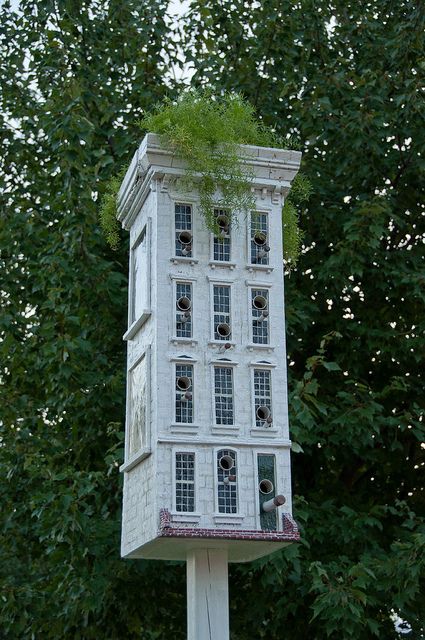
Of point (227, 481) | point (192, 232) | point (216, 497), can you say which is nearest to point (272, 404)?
point (227, 481)

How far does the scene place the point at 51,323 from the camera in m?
7.86

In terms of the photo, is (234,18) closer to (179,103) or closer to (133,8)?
(133,8)

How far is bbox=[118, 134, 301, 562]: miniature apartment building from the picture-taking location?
17.2 feet

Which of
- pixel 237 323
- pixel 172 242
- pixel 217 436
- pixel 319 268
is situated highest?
pixel 319 268

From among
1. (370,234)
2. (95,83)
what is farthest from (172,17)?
(370,234)

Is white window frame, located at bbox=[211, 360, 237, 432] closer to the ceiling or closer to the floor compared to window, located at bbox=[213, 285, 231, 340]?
closer to the floor

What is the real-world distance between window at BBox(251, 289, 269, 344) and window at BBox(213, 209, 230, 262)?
0.80 ft

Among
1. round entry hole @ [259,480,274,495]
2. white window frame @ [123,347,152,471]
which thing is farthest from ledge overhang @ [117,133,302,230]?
round entry hole @ [259,480,274,495]

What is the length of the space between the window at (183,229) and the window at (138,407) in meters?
0.59

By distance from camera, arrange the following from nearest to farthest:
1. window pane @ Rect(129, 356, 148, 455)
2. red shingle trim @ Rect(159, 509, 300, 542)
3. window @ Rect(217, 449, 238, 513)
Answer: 1. red shingle trim @ Rect(159, 509, 300, 542)
2. window @ Rect(217, 449, 238, 513)
3. window pane @ Rect(129, 356, 148, 455)

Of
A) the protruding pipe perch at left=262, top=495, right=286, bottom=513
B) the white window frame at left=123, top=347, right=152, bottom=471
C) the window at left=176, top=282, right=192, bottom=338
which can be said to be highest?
the window at left=176, top=282, right=192, bottom=338

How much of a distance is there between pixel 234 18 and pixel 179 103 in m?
4.45

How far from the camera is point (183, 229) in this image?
563 cm

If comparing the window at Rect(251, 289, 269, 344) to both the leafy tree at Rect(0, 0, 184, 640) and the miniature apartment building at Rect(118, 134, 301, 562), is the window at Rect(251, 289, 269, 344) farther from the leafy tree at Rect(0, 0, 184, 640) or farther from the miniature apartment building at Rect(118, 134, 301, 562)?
the leafy tree at Rect(0, 0, 184, 640)
